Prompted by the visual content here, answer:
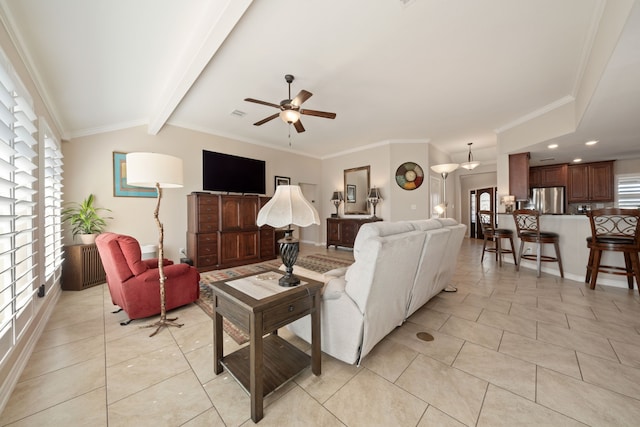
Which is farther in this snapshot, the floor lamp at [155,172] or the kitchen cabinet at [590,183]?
the kitchen cabinet at [590,183]

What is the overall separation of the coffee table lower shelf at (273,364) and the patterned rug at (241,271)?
394 mm

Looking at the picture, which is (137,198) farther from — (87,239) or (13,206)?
(13,206)

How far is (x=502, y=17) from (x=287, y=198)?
2497 mm

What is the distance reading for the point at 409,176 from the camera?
18.2ft

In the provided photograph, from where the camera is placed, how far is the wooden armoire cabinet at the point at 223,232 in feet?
13.1

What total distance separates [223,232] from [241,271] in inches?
32.0

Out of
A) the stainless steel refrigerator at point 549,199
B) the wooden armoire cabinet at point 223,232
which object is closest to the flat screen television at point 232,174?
the wooden armoire cabinet at point 223,232

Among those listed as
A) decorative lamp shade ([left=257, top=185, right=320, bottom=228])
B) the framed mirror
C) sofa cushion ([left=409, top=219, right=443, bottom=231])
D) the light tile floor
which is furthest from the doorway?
decorative lamp shade ([left=257, top=185, right=320, bottom=228])

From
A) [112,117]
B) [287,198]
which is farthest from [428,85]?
[112,117]

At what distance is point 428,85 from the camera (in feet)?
10.1

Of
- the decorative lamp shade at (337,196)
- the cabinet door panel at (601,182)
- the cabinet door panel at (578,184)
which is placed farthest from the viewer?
the decorative lamp shade at (337,196)

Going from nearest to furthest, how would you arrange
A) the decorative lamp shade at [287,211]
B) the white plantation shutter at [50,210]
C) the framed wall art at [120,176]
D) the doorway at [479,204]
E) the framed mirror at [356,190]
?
the decorative lamp shade at [287,211]
the white plantation shutter at [50,210]
the framed wall art at [120,176]
the framed mirror at [356,190]
the doorway at [479,204]

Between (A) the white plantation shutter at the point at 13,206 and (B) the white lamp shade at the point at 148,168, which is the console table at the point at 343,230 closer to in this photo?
(B) the white lamp shade at the point at 148,168

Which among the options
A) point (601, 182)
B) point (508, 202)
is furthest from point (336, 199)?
point (601, 182)
